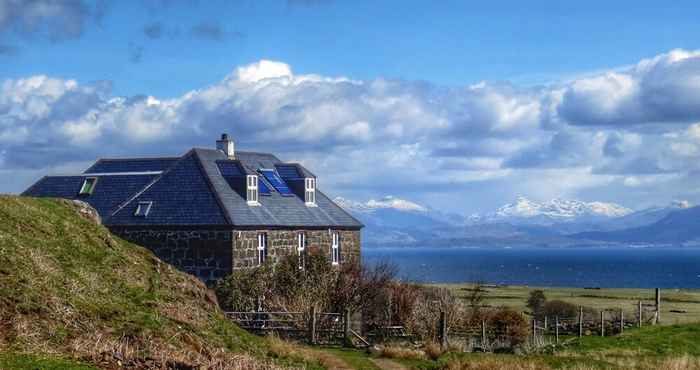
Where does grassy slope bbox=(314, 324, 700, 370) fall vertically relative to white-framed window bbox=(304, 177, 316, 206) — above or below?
below

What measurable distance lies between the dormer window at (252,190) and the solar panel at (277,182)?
2.76m

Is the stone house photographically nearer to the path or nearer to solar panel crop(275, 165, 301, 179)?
solar panel crop(275, 165, 301, 179)

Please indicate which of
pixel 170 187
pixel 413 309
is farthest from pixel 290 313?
pixel 170 187

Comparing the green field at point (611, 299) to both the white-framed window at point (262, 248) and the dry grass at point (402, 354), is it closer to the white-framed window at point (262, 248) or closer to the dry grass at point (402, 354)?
the white-framed window at point (262, 248)

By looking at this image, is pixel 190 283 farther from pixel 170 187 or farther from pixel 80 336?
pixel 170 187

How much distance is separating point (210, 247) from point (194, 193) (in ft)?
13.7

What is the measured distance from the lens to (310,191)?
5928 cm

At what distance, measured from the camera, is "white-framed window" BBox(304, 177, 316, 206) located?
5888cm

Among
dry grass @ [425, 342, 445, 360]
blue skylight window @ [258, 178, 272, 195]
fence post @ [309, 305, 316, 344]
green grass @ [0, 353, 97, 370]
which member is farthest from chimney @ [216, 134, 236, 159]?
green grass @ [0, 353, 97, 370]

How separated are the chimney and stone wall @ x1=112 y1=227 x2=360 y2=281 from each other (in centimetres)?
812

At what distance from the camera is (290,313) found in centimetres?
4259

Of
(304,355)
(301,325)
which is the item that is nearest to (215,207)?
(301,325)

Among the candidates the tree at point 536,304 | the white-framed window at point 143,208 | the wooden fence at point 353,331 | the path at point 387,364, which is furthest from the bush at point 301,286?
the tree at point 536,304

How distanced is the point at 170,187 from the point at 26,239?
24908 millimetres
